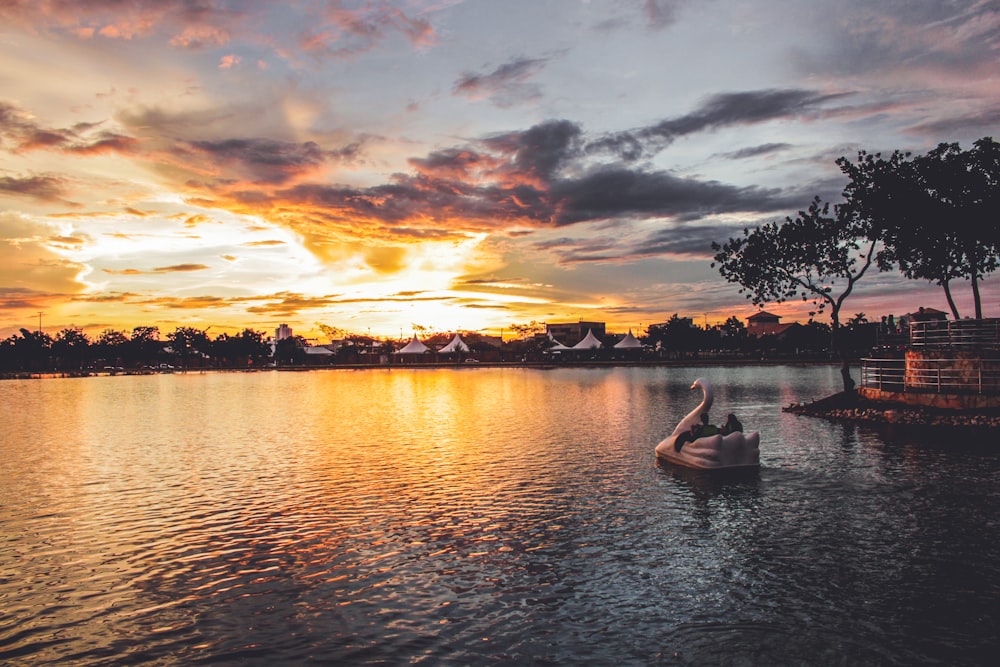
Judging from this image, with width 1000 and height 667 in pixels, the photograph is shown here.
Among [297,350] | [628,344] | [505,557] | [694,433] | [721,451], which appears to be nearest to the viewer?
[505,557]

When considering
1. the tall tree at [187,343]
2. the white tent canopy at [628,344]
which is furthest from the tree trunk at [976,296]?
the tall tree at [187,343]

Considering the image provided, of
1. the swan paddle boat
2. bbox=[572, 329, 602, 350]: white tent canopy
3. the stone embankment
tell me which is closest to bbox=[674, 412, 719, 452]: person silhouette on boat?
the swan paddle boat

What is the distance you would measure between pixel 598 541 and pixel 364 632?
513 cm

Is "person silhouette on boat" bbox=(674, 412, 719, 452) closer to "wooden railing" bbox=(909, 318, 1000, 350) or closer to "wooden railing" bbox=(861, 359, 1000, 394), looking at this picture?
"wooden railing" bbox=(861, 359, 1000, 394)

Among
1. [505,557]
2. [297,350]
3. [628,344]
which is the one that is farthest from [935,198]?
[297,350]

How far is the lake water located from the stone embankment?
1.99m

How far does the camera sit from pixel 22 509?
639 inches

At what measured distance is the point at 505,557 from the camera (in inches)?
457

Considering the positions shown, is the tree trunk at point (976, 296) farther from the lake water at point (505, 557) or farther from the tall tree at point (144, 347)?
the tall tree at point (144, 347)

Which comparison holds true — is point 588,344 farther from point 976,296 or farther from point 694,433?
point 694,433

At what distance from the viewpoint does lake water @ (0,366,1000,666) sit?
821cm

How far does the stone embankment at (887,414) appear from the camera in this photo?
2628 centimetres

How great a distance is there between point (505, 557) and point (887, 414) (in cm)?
2470

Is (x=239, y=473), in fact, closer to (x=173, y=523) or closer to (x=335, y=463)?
(x=335, y=463)
